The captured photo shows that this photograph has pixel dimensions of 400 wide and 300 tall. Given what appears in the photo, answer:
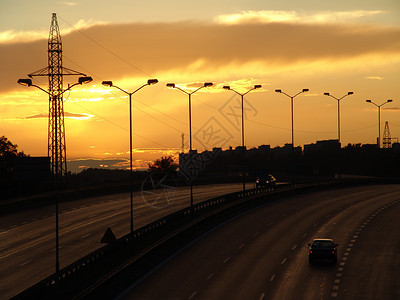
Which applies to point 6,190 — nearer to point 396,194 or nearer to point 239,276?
point 396,194

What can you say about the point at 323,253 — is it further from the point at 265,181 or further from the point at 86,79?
the point at 265,181

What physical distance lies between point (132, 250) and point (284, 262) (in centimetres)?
1035

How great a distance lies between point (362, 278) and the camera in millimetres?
36562

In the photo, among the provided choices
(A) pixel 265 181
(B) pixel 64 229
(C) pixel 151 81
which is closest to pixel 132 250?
(C) pixel 151 81

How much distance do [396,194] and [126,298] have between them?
72.3 m

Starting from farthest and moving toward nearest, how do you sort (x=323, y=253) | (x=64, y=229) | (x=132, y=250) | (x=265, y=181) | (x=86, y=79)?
(x=265, y=181) < (x=64, y=229) < (x=132, y=250) < (x=323, y=253) < (x=86, y=79)

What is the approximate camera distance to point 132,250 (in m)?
42.1

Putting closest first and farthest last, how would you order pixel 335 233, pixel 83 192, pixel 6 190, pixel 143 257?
pixel 143 257 < pixel 335 233 < pixel 83 192 < pixel 6 190

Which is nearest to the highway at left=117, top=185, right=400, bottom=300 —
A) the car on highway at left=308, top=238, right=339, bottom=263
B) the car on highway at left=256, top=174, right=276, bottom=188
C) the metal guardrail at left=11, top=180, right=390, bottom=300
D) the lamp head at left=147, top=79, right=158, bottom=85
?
the car on highway at left=308, top=238, right=339, bottom=263

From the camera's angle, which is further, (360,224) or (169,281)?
(360,224)

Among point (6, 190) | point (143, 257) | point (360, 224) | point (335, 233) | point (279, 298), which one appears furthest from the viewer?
point (6, 190)

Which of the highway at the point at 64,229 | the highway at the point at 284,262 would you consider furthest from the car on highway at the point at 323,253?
the highway at the point at 64,229

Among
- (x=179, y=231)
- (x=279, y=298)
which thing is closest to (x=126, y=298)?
(x=279, y=298)

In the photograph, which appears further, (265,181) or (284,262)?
(265,181)
